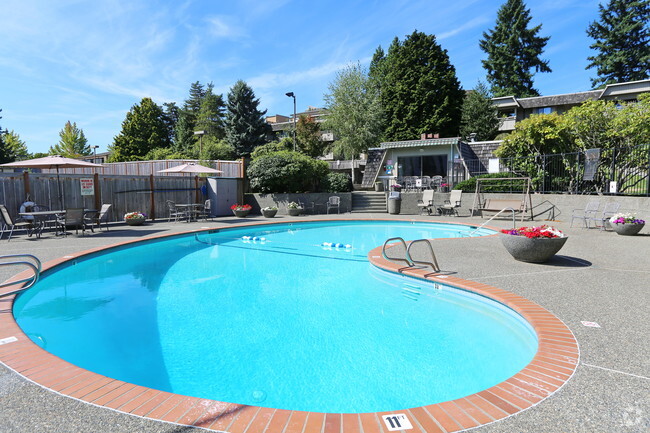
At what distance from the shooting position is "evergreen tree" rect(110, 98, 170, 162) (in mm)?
46531

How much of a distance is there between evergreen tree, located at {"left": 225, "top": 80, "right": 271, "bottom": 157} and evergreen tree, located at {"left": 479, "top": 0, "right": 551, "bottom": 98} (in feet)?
95.2

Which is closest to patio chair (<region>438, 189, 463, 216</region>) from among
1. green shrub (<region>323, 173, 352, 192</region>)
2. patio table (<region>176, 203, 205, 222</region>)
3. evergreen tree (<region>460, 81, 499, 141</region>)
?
green shrub (<region>323, 173, 352, 192</region>)

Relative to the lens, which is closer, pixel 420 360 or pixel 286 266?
pixel 420 360

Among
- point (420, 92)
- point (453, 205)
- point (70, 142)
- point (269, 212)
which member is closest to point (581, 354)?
point (453, 205)

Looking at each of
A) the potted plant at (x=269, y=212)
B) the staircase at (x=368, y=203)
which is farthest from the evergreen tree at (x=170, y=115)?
the potted plant at (x=269, y=212)

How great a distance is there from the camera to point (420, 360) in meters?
3.72

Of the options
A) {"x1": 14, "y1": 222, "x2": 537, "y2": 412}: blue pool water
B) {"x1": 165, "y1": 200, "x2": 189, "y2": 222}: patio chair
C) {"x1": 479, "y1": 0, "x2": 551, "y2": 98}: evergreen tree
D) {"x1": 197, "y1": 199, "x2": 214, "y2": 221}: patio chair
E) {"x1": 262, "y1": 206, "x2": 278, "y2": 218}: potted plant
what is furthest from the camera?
{"x1": 479, "y1": 0, "x2": 551, "y2": 98}: evergreen tree

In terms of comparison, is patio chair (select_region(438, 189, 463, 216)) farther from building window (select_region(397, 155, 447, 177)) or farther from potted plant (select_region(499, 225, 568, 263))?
potted plant (select_region(499, 225, 568, 263))

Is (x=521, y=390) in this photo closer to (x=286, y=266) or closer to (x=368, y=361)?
(x=368, y=361)

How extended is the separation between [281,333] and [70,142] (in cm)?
6749

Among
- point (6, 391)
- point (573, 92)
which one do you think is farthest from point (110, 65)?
point (573, 92)

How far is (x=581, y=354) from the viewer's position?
9.70 ft

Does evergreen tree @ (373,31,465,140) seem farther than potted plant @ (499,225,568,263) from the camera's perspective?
Yes

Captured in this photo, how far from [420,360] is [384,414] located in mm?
1613
